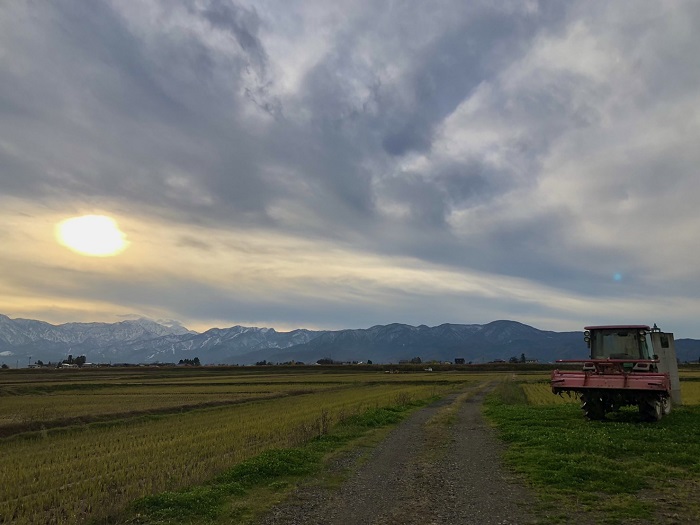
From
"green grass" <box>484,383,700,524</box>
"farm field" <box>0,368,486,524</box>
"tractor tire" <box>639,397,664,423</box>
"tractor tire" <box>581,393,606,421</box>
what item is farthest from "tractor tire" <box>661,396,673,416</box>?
"farm field" <box>0,368,486,524</box>

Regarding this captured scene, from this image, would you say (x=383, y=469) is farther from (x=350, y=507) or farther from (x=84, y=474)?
(x=84, y=474)

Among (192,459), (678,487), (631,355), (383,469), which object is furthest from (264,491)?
(631,355)

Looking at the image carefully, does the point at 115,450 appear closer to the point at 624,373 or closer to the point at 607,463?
the point at 607,463

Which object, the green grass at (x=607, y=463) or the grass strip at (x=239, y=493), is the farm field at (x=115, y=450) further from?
the green grass at (x=607, y=463)

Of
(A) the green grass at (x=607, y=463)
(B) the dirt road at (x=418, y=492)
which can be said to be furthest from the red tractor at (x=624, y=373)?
(B) the dirt road at (x=418, y=492)

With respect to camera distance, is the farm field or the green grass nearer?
the green grass

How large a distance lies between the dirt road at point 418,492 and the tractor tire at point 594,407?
633 cm

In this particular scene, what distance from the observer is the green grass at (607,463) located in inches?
366

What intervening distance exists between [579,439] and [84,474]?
54.2 feet

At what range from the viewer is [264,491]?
454 inches

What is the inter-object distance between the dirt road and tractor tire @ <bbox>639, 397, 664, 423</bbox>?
23.1 feet

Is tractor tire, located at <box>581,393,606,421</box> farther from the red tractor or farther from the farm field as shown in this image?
the farm field

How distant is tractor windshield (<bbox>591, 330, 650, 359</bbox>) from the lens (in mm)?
21438

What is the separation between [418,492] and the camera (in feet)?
35.7
